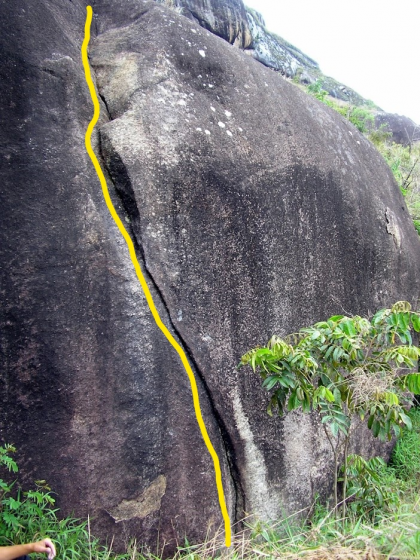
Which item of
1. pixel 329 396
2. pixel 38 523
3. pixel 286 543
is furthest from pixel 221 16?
pixel 38 523

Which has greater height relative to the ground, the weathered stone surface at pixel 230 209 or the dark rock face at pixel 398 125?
the dark rock face at pixel 398 125

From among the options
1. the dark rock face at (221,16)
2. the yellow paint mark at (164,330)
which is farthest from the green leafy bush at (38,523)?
the dark rock face at (221,16)

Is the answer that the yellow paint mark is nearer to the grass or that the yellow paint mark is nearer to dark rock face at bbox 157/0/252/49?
the grass

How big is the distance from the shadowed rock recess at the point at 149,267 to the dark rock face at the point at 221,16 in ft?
35.3

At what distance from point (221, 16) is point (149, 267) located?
44.2ft

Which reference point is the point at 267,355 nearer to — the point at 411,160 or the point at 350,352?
the point at 350,352

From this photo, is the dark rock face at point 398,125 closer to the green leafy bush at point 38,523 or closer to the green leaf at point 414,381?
the green leaf at point 414,381

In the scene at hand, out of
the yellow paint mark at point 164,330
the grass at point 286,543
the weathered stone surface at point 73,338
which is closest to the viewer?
the grass at point 286,543

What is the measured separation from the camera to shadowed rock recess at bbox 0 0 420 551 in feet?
7.08

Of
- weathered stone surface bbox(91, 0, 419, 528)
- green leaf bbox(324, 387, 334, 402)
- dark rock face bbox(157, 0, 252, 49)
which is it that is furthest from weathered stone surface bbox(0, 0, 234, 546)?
dark rock face bbox(157, 0, 252, 49)

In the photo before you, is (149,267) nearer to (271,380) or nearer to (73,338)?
(73,338)

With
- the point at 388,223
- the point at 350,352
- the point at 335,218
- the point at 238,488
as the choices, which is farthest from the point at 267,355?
the point at 388,223

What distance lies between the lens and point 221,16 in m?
13.7

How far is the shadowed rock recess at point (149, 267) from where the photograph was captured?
2.16m
